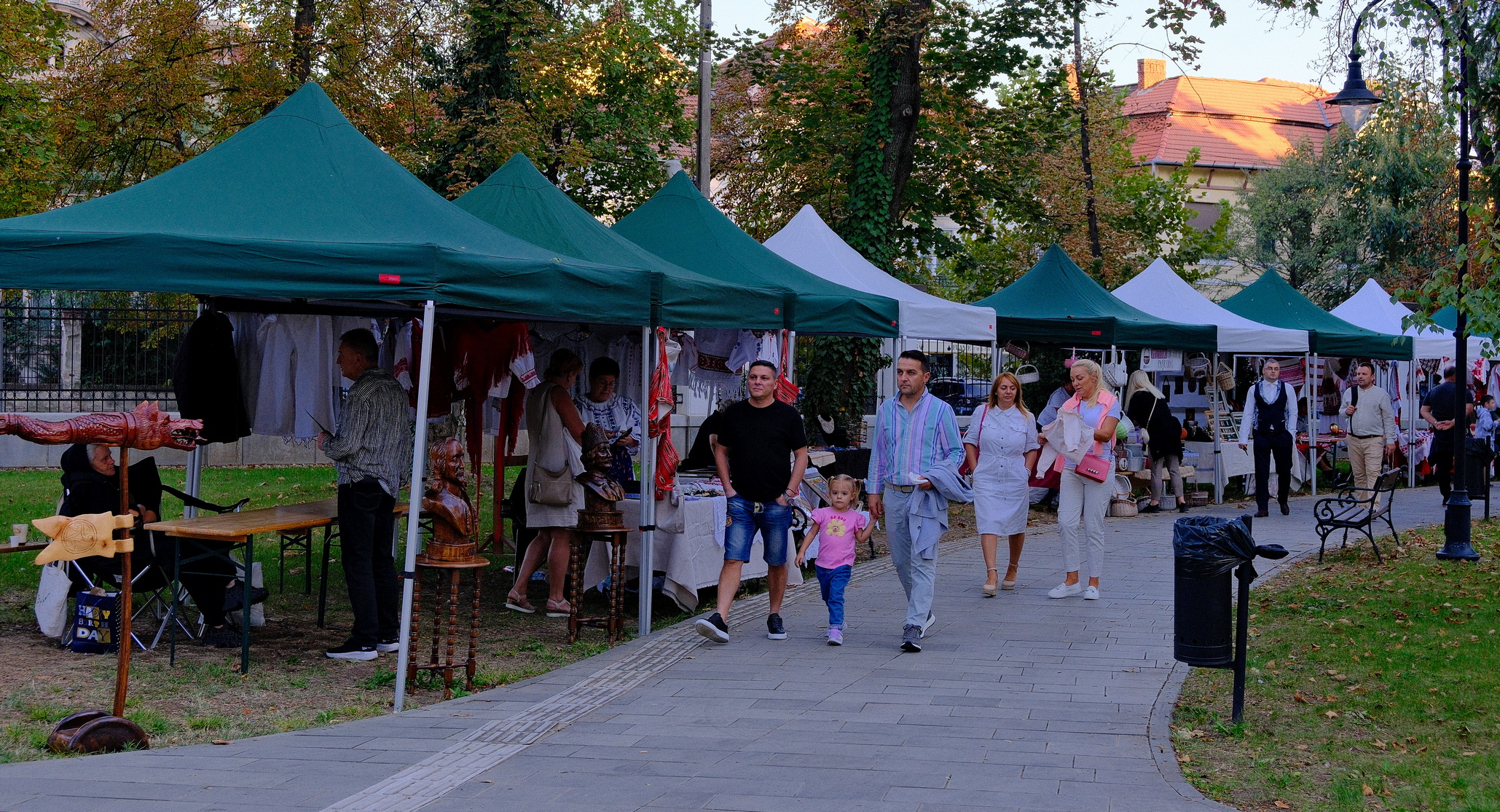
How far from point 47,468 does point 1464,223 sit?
747 inches

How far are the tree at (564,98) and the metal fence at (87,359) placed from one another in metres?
4.90

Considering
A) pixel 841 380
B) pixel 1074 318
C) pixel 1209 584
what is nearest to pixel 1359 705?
pixel 1209 584

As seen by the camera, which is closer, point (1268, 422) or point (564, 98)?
point (1268, 422)

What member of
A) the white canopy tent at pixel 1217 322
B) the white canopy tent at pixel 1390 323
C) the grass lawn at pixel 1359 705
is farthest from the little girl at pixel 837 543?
the white canopy tent at pixel 1390 323

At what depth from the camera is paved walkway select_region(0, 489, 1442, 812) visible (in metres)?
5.08

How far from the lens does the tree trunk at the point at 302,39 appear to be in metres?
16.7

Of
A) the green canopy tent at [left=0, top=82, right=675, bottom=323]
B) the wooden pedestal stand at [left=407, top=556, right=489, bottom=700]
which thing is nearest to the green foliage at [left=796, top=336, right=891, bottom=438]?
the green canopy tent at [left=0, top=82, right=675, bottom=323]

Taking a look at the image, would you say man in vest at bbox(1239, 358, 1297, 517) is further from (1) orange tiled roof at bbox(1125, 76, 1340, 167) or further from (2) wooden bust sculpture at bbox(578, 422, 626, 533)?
(1) orange tiled roof at bbox(1125, 76, 1340, 167)

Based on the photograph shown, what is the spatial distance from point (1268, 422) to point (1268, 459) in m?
0.47

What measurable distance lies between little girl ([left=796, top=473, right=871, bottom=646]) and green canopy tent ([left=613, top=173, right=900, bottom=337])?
80.9 inches

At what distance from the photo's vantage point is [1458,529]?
1221cm

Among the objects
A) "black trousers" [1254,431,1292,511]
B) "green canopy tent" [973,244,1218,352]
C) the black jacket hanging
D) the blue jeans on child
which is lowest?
the blue jeans on child

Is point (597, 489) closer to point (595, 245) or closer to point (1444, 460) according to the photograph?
point (595, 245)

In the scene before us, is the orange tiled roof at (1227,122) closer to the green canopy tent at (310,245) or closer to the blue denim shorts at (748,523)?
the blue denim shorts at (748,523)
